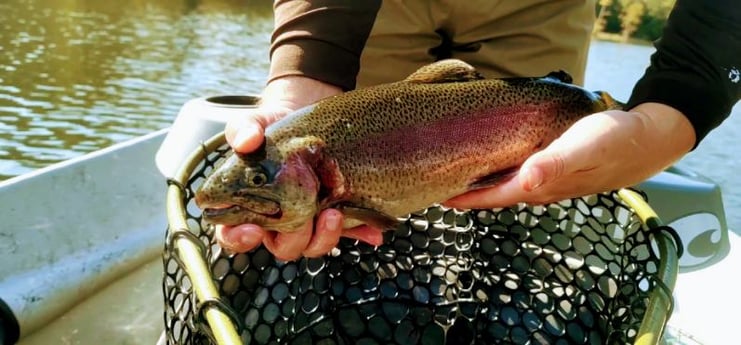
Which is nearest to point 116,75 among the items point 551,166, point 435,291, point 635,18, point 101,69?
point 101,69

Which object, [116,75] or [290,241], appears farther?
[116,75]

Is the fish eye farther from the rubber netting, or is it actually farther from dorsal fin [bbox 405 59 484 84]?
dorsal fin [bbox 405 59 484 84]

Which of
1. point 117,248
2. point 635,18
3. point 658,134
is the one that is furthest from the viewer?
point 635,18

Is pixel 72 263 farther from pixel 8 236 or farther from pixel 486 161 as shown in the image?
pixel 486 161

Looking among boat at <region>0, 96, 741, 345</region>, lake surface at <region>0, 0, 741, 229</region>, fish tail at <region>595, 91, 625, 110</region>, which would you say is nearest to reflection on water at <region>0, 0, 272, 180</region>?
lake surface at <region>0, 0, 741, 229</region>

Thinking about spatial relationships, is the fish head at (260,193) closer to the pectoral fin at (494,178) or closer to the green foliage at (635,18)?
the pectoral fin at (494,178)

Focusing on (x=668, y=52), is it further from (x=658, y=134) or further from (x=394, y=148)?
(x=394, y=148)
